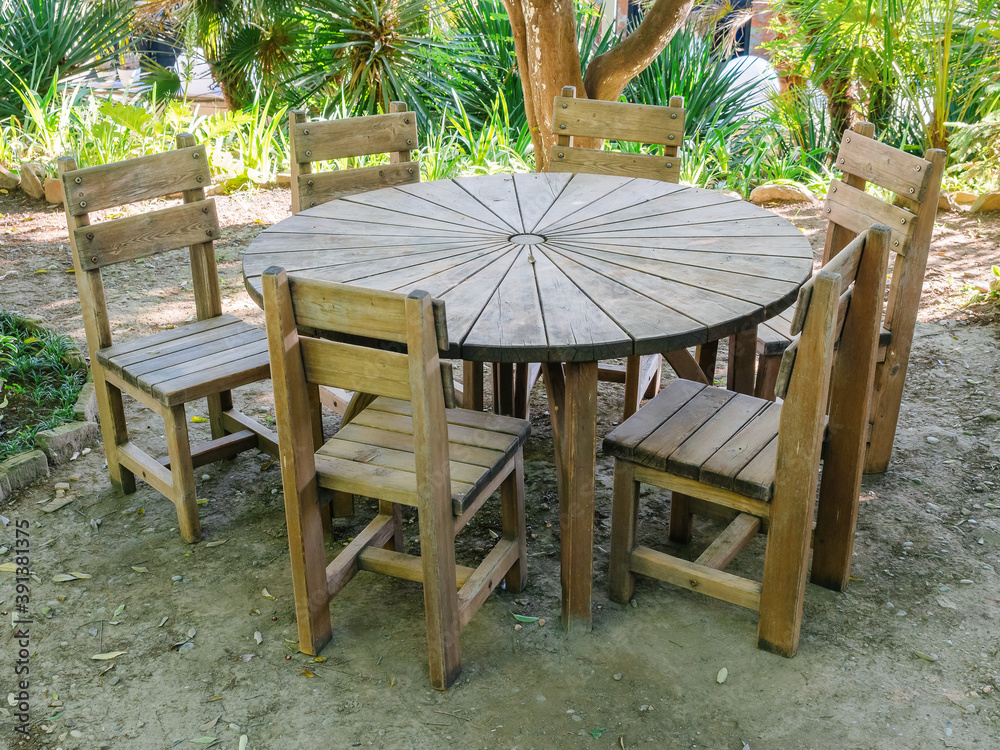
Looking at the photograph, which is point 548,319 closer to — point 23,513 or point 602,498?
point 602,498

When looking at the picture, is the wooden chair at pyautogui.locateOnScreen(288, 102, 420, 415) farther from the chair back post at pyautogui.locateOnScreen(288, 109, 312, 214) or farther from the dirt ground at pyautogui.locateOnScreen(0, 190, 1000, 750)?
the dirt ground at pyautogui.locateOnScreen(0, 190, 1000, 750)

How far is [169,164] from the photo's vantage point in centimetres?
302

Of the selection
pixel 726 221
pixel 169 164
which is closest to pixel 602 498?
pixel 726 221

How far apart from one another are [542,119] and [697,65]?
9.14 ft

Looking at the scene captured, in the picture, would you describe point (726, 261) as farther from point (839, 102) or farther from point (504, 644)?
point (839, 102)

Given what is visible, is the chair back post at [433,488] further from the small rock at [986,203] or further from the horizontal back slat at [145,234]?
the small rock at [986,203]

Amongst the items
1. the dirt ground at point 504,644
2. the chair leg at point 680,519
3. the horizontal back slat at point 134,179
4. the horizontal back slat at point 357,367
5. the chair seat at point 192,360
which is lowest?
the dirt ground at point 504,644

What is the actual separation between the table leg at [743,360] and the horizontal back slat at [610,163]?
3.18 feet

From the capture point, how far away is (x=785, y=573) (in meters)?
2.31

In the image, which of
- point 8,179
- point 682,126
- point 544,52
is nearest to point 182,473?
point 682,126

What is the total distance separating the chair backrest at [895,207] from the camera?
2.82 meters

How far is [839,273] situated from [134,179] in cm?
→ 221

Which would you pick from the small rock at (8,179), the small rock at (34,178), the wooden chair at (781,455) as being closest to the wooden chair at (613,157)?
the wooden chair at (781,455)

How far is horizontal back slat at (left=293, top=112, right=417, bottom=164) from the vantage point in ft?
11.1
